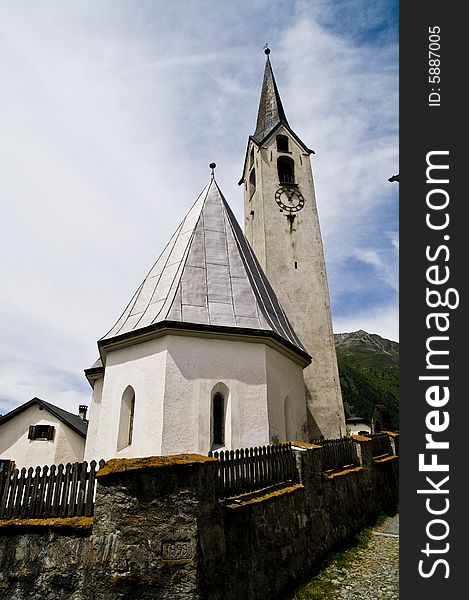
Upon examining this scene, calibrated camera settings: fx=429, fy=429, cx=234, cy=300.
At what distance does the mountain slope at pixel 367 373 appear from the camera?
80250 millimetres

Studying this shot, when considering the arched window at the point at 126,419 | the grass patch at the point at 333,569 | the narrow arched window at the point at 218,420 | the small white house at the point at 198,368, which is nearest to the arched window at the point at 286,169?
the small white house at the point at 198,368

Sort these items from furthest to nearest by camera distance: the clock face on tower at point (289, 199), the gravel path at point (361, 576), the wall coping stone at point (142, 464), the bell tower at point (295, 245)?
the clock face on tower at point (289, 199) < the bell tower at point (295, 245) < the gravel path at point (361, 576) < the wall coping stone at point (142, 464)

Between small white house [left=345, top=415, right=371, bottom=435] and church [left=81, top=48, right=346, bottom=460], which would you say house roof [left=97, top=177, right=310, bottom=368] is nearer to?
church [left=81, top=48, right=346, bottom=460]

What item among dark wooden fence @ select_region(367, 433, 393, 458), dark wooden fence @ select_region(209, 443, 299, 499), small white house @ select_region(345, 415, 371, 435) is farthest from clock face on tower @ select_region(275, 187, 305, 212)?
small white house @ select_region(345, 415, 371, 435)

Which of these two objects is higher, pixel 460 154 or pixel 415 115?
pixel 415 115

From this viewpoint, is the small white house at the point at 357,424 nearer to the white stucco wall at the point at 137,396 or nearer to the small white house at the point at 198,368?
the small white house at the point at 198,368

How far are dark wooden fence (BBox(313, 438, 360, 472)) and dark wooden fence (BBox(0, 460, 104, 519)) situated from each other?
5106 millimetres

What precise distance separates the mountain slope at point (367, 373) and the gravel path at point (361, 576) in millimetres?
28246

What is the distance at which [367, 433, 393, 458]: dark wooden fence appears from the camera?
13316 millimetres

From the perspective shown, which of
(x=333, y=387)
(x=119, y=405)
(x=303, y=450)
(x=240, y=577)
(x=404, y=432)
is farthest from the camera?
(x=333, y=387)

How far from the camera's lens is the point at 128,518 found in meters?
5.13

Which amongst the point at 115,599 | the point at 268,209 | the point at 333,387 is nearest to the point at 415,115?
the point at 115,599

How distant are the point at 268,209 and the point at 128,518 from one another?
747 inches

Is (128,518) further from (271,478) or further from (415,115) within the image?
(415,115)
